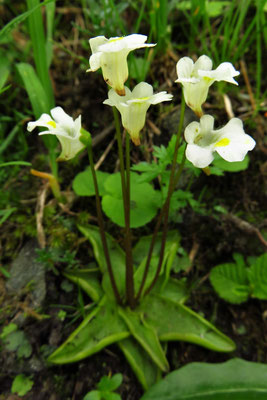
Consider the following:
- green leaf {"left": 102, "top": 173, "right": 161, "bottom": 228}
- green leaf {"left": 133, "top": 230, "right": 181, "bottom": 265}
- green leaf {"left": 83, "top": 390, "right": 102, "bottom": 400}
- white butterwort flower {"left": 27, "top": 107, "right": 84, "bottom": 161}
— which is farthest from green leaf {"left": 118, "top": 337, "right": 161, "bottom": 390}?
white butterwort flower {"left": 27, "top": 107, "right": 84, "bottom": 161}

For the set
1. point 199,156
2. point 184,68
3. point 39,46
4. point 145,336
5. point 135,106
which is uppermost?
point 39,46

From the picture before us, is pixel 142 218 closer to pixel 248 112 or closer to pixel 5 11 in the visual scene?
pixel 248 112

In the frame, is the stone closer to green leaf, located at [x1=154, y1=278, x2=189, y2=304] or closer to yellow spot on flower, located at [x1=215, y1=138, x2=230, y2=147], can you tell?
green leaf, located at [x1=154, y1=278, x2=189, y2=304]

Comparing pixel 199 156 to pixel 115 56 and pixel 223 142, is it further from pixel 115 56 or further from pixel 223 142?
pixel 115 56

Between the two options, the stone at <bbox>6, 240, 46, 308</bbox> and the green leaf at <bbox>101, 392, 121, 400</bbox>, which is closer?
the green leaf at <bbox>101, 392, 121, 400</bbox>

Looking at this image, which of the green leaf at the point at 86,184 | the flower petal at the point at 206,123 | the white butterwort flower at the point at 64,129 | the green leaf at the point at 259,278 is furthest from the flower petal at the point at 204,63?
the green leaf at the point at 259,278

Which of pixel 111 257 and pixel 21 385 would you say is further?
pixel 111 257

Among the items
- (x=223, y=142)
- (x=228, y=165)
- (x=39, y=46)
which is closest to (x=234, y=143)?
(x=223, y=142)

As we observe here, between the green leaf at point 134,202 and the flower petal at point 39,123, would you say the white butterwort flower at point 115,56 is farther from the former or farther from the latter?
the green leaf at point 134,202
